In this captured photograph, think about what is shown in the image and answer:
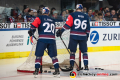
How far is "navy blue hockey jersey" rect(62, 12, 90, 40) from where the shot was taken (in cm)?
454

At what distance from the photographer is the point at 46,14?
14.2 feet

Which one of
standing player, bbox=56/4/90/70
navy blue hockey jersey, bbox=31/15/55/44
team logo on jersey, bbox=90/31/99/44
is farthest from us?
team logo on jersey, bbox=90/31/99/44

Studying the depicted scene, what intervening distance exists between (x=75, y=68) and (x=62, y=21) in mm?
2830

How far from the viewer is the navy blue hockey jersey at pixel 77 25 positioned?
14.9ft

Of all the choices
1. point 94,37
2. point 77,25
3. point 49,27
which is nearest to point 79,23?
point 77,25

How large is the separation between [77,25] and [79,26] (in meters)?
0.05

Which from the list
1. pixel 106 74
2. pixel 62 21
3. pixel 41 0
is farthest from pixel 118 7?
pixel 106 74

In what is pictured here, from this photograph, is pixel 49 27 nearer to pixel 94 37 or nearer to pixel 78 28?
pixel 78 28

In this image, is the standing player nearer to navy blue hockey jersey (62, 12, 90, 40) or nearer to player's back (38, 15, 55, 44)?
navy blue hockey jersey (62, 12, 90, 40)

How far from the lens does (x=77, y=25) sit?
4555 millimetres

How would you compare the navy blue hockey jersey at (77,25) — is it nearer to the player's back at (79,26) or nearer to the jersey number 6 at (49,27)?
A: the player's back at (79,26)

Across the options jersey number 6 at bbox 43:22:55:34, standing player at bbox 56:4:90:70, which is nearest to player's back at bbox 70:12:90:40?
standing player at bbox 56:4:90:70

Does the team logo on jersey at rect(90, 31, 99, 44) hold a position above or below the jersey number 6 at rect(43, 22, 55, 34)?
below

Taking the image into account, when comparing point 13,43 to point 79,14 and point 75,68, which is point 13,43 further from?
point 79,14
